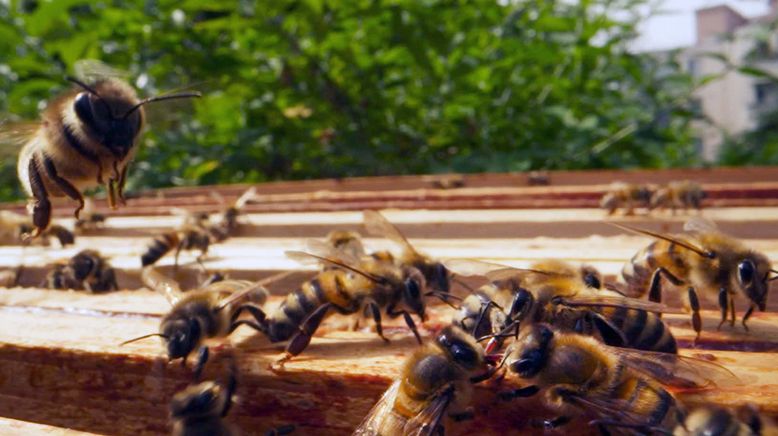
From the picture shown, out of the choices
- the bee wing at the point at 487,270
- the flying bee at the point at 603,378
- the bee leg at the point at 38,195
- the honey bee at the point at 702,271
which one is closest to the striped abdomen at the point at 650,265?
the honey bee at the point at 702,271

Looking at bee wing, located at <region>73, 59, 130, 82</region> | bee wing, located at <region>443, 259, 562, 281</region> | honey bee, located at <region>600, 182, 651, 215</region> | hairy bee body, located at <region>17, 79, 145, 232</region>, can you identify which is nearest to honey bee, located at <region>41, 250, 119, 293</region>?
hairy bee body, located at <region>17, 79, 145, 232</region>

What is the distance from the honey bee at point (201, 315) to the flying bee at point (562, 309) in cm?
78

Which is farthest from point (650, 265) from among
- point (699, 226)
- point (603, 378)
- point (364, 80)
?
point (364, 80)

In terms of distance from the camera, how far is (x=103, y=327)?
7.74 feet

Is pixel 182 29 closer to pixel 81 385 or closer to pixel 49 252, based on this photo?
pixel 49 252

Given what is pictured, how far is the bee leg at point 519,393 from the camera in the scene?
5.38 ft

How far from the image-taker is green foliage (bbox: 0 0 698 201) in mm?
5785

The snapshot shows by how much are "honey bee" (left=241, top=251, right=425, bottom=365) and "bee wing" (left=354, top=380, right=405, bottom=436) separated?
60 centimetres

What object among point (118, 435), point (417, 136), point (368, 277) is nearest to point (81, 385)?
point (118, 435)

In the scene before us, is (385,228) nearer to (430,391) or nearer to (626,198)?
(430,391)

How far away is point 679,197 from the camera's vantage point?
419 cm

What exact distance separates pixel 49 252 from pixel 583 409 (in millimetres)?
3582

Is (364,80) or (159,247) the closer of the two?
(159,247)

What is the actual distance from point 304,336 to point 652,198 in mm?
3015
